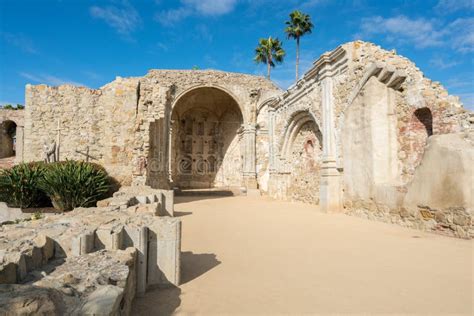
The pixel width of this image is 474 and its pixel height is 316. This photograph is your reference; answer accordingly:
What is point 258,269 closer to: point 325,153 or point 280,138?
point 325,153

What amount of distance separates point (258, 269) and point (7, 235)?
2.79 metres

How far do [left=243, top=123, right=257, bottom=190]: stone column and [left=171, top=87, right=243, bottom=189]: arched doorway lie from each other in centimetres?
321

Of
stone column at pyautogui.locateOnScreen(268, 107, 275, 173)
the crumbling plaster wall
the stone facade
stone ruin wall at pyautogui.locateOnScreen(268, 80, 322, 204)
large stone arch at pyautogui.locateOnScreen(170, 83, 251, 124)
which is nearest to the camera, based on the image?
the stone facade

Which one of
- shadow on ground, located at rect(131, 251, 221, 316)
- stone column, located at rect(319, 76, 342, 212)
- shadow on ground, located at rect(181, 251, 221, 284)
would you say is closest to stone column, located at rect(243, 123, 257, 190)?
stone column, located at rect(319, 76, 342, 212)

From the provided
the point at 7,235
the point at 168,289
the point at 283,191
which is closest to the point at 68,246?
the point at 7,235

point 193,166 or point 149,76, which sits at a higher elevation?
point 149,76

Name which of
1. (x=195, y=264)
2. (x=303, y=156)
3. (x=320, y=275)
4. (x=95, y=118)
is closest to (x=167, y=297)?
(x=195, y=264)

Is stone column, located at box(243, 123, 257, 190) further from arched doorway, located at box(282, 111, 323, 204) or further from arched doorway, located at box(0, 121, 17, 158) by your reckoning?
arched doorway, located at box(0, 121, 17, 158)

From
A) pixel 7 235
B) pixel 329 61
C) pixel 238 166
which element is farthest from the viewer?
pixel 238 166

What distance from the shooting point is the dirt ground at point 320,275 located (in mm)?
2658

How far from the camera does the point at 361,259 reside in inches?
163

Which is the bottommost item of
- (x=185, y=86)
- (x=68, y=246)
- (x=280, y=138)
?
(x=68, y=246)

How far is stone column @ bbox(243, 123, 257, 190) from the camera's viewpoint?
1866 centimetres

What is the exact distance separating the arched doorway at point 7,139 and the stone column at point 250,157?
20505mm
